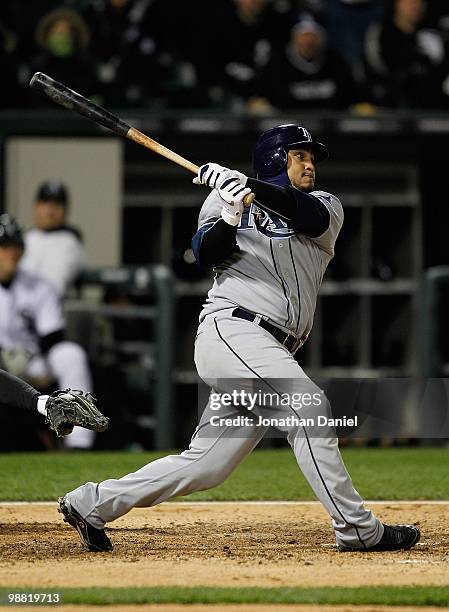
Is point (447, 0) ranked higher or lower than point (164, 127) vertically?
higher

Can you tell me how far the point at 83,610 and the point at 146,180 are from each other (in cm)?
629

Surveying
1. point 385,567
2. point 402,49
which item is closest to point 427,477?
point 385,567

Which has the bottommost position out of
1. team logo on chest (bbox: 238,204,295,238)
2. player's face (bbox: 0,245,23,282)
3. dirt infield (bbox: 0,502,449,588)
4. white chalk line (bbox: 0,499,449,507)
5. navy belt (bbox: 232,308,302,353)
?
white chalk line (bbox: 0,499,449,507)

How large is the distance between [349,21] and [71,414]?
23.0ft

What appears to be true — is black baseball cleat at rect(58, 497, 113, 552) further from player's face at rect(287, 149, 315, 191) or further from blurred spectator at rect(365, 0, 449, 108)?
blurred spectator at rect(365, 0, 449, 108)

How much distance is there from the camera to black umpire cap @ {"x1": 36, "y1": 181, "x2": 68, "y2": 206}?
920 cm

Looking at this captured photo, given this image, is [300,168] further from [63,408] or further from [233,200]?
[63,408]

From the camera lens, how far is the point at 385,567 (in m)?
4.36

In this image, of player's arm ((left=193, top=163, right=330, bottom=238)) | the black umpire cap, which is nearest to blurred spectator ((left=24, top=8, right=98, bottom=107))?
the black umpire cap

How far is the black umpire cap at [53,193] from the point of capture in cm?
920

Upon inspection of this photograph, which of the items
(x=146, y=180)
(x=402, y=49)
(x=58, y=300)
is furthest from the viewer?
(x=402, y=49)

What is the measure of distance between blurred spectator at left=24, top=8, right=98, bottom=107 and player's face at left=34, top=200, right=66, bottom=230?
0.89 meters

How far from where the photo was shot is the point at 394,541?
A: 466cm

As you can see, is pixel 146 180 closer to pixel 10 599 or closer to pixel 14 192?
pixel 14 192
